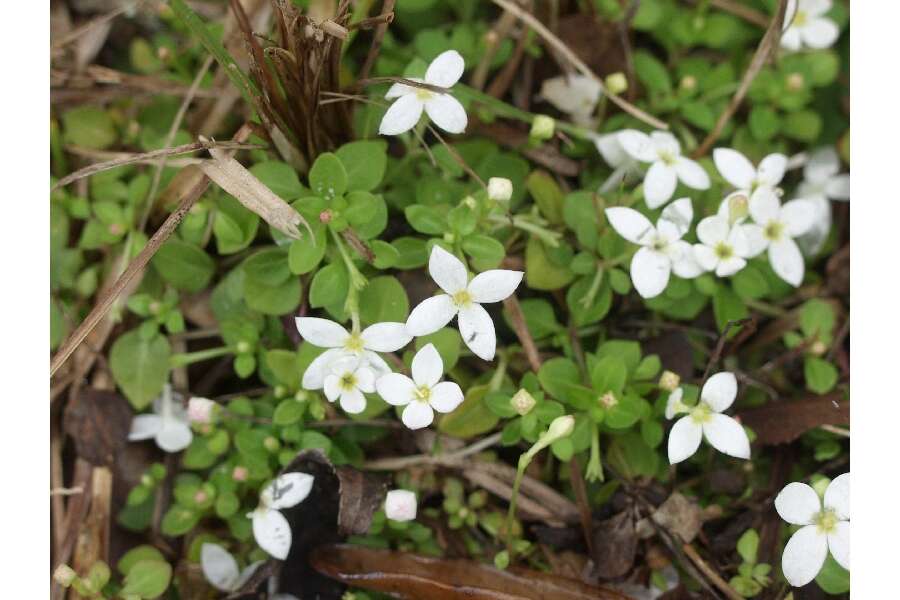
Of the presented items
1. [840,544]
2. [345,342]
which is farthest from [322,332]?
[840,544]

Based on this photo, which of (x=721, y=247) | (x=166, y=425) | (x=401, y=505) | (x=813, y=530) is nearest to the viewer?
(x=813, y=530)

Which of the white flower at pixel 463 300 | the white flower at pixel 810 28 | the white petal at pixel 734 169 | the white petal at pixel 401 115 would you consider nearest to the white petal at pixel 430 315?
the white flower at pixel 463 300

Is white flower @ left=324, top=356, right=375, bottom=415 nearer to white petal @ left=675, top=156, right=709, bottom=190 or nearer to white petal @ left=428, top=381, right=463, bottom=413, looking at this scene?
white petal @ left=428, top=381, right=463, bottom=413

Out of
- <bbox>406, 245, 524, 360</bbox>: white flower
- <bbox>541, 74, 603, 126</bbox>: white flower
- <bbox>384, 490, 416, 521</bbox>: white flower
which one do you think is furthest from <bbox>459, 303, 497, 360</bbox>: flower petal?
<bbox>541, 74, 603, 126</bbox>: white flower

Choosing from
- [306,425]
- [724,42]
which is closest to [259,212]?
[306,425]

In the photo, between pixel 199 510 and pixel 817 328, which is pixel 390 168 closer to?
pixel 199 510

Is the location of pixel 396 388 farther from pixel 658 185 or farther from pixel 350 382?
pixel 658 185

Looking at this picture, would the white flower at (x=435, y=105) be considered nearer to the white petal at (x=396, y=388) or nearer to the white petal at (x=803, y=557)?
the white petal at (x=396, y=388)
